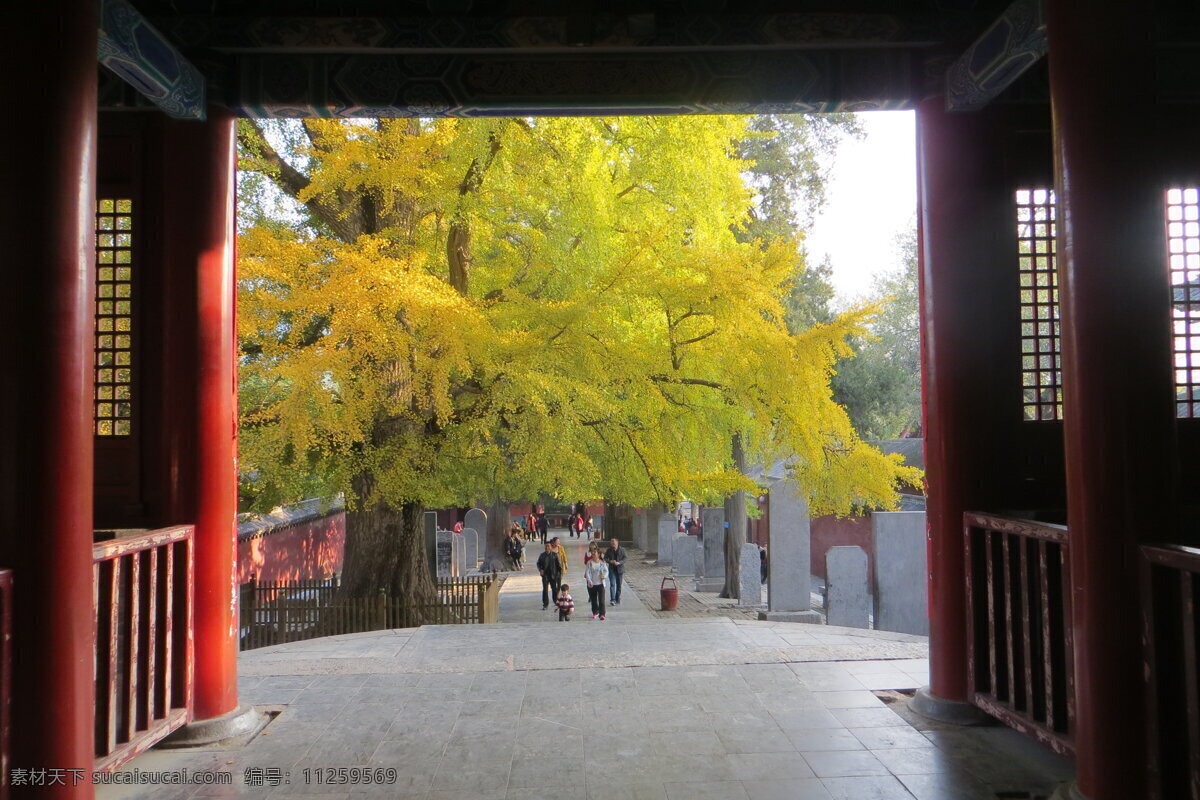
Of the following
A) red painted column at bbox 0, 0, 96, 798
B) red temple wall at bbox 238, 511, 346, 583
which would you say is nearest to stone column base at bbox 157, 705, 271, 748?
red painted column at bbox 0, 0, 96, 798

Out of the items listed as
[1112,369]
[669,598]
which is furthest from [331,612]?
[1112,369]

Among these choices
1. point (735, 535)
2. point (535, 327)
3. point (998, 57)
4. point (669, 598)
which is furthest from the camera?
point (735, 535)

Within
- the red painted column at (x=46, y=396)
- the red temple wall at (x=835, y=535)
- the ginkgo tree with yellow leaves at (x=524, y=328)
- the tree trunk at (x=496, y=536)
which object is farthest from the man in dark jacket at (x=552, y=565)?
the red painted column at (x=46, y=396)

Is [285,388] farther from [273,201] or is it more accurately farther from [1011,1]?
[1011,1]

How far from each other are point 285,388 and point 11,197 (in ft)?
27.3

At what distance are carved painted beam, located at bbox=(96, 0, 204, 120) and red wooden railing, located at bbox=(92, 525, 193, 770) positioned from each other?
2436mm

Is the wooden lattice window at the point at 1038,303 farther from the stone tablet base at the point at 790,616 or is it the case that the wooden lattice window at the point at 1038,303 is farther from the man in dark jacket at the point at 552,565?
the man in dark jacket at the point at 552,565

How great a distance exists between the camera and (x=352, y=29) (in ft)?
16.3

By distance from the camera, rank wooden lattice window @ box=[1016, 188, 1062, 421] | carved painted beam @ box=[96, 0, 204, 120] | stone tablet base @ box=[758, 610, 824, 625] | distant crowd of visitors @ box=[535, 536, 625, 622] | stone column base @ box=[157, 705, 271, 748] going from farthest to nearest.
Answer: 1. distant crowd of visitors @ box=[535, 536, 625, 622]
2. stone tablet base @ box=[758, 610, 824, 625]
3. wooden lattice window @ box=[1016, 188, 1062, 421]
4. stone column base @ box=[157, 705, 271, 748]
5. carved painted beam @ box=[96, 0, 204, 120]

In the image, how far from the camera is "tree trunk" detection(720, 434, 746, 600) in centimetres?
1797

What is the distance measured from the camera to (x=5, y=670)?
3.16 metres

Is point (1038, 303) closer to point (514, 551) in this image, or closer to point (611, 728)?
point (611, 728)

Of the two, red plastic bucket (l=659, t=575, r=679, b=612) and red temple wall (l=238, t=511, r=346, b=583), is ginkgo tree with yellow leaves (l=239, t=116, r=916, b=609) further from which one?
red temple wall (l=238, t=511, r=346, b=583)

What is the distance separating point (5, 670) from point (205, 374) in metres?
2.24
